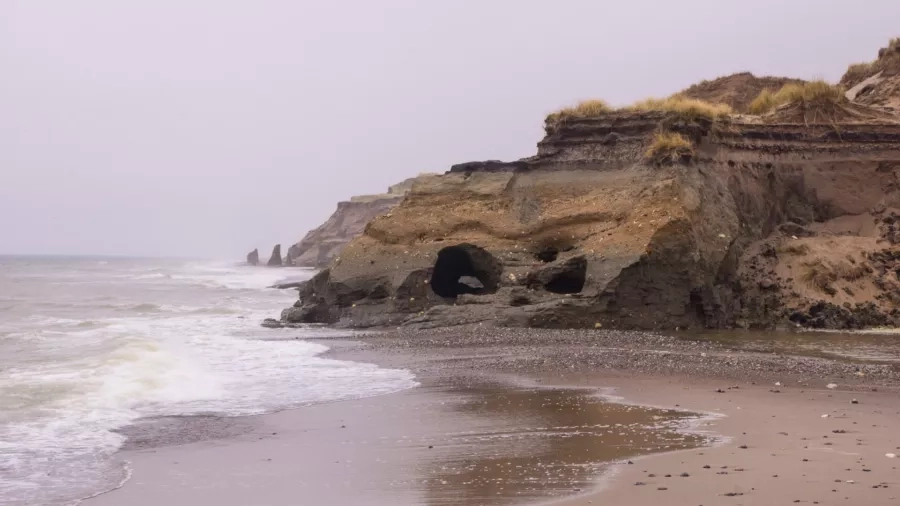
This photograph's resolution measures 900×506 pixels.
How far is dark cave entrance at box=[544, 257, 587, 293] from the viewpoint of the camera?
2146 centimetres

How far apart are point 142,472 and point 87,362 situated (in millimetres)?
8032

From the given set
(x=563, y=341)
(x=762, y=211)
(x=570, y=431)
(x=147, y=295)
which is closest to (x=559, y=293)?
(x=563, y=341)

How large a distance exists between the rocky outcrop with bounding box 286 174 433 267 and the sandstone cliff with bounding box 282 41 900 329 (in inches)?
2384

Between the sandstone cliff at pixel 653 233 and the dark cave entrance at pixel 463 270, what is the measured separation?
82 millimetres

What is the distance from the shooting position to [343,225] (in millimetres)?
92125

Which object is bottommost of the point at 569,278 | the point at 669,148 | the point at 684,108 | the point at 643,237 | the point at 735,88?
the point at 569,278

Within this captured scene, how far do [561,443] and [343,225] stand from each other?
8492 cm

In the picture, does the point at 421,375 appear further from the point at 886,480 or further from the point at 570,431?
the point at 886,480

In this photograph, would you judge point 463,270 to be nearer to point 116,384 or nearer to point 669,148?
point 669,148

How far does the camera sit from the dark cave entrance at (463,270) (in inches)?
911

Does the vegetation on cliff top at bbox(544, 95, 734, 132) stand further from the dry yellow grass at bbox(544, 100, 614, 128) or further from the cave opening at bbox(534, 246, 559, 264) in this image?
the cave opening at bbox(534, 246, 559, 264)

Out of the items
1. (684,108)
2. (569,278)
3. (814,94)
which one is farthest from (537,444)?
(814,94)

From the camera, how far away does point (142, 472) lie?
→ 24.8ft

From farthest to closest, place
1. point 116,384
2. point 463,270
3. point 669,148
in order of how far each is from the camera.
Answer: point 463,270 → point 669,148 → point 116,384
